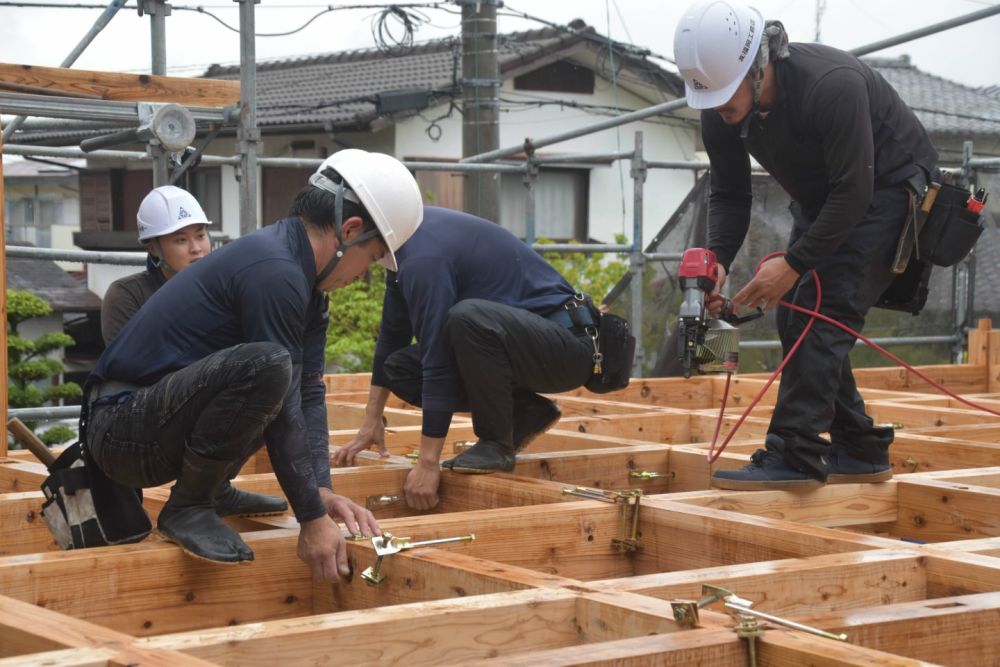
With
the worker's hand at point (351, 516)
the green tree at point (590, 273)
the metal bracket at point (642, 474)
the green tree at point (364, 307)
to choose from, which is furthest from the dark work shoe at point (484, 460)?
the green tree at point (364, 307)

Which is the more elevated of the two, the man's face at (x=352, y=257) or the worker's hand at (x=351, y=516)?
the man's face at (x=352, y=257)

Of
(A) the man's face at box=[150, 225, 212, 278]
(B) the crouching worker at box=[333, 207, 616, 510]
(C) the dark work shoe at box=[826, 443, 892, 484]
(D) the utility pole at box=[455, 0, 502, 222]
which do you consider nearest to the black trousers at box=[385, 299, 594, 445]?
(B) the crouching worker at box=[333, 207, 616, 510]

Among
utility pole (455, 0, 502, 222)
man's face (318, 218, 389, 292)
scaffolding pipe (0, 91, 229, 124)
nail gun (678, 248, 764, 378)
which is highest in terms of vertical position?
utility pole (455, 0, 502, 222)

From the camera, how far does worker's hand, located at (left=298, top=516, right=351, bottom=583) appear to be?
9.52 feet

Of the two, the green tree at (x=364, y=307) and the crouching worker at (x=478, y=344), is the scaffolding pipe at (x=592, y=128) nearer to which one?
the green tree at (x=364, y=307)

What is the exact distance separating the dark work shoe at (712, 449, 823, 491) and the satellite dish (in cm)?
310

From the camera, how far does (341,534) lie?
2945 millimetres

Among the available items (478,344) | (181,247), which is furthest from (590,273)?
(478,344)

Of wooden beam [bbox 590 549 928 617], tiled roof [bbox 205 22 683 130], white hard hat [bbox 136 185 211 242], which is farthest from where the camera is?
tiled roof [bbox 205 22 683 130]

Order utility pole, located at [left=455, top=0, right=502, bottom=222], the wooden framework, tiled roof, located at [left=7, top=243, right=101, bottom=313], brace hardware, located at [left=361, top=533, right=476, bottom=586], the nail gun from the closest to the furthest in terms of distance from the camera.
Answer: the wooden framework
brace hardware, located at [left=361, top=533, right=476, bottom=586]
the nail gun
utility pole, located at [left=455, top=0, right=502, bottom=222]
tiled roof, located at [left=7, top=243, right=101, bottom=313]

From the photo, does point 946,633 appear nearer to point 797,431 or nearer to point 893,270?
point 797,431

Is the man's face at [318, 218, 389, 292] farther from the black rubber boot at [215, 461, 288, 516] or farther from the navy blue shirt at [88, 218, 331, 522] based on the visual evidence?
the black rubber boot at [215, 461, 288, 516]

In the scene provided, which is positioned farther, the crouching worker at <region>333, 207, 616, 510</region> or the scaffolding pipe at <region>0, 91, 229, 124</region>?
the scaffolding pipe at <region>0, 91, 229, 124</region>

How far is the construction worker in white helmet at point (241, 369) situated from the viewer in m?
2.83
